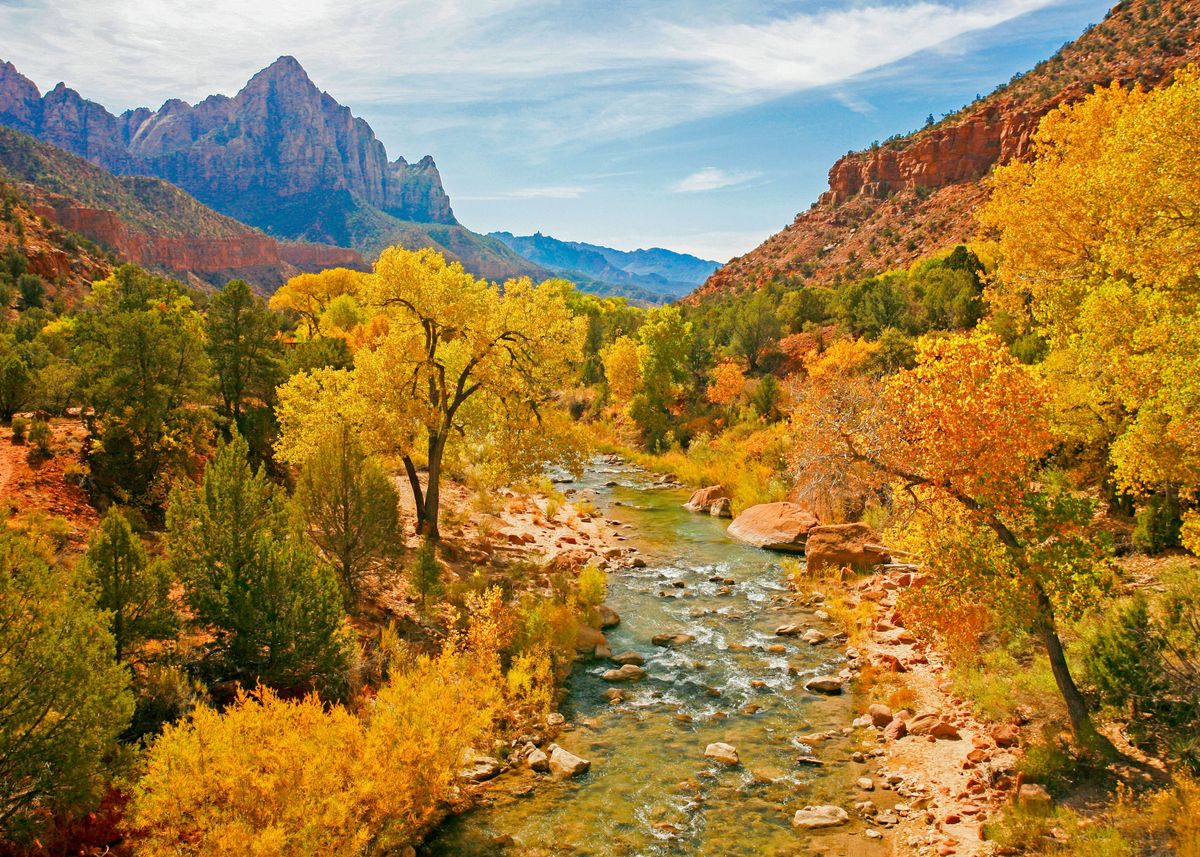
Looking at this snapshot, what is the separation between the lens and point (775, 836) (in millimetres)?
9648

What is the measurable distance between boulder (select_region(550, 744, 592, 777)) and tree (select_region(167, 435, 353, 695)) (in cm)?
394

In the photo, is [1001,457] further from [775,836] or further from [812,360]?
[812,360]

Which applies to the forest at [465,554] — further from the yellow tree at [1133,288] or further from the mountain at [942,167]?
the mountain at [942,167]

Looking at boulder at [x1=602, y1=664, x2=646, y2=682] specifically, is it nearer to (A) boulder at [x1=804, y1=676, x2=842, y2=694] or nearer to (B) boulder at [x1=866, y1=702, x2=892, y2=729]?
(A) boulder at [x1=804, y1=676, x2=842, y2=694]

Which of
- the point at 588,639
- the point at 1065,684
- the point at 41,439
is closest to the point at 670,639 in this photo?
the point at 588,639

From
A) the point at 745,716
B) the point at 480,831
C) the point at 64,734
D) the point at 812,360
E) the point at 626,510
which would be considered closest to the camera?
the point at 64,734

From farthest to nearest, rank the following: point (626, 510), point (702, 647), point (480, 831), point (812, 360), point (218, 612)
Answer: point (812, 360) < point (626, 510) < point (702, 647) < point (218, 612) < point (480, 831)

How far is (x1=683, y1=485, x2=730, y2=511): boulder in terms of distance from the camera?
30328 mm

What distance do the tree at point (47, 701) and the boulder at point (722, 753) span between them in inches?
347

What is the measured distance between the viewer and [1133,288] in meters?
14.1

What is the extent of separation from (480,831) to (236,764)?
11.9 feet

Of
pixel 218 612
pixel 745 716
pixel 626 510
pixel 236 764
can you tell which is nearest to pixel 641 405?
pixel 626 510

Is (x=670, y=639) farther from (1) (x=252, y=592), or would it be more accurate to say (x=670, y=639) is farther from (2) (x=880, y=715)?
(1) (x=252, y=592)

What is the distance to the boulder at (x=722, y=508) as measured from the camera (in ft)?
95.9
